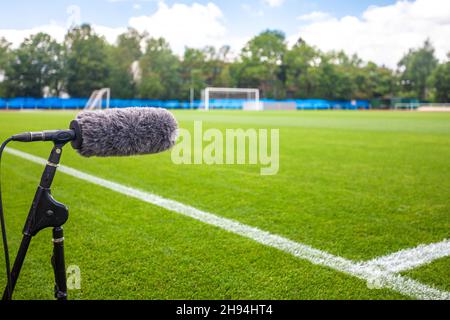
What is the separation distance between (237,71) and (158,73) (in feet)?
46.2

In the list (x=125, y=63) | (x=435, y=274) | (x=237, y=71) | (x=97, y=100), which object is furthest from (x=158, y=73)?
(x=435, y=274)

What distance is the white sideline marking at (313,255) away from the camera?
1938 millimetres

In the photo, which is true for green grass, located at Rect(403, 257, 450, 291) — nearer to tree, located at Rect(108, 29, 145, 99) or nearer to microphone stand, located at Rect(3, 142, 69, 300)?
microphone stand, located at Rect(3, 142, 69, 300)

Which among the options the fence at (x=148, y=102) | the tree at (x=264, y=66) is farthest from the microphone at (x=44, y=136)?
the tree at (x=264, y=66)

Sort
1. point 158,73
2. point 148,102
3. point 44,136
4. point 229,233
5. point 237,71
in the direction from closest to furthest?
point 44,136 → point 229,233 → point 148,102 → point 158,73 → point 237,71

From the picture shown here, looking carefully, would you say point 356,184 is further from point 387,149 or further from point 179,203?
point 387,149

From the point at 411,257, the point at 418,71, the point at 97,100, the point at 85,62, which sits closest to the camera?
the point at 411,257

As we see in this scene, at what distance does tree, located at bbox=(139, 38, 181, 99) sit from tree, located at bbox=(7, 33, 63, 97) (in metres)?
16.5

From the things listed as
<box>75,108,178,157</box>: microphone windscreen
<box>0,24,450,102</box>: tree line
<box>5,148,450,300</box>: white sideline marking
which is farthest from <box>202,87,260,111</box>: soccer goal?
<box>75,108,178,157</box>: microphone windscreen

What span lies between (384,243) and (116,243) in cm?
173

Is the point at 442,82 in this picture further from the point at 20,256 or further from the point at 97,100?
the point at 20,256

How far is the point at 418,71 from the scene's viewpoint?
63500mm

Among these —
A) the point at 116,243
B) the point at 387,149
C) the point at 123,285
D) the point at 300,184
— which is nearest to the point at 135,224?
the point at 116,243

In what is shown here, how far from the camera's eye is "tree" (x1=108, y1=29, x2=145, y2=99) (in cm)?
4756
